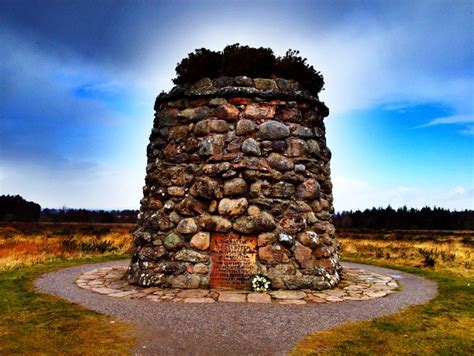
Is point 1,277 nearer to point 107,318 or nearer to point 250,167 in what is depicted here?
point 107,318

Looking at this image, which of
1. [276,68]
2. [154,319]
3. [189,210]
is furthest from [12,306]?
[276,68]

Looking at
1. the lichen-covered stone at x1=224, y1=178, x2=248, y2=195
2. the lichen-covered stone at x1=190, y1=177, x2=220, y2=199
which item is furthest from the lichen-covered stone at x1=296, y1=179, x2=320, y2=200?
the lichen-covered stone at x1=190, y1=177, x2=220, y2=199

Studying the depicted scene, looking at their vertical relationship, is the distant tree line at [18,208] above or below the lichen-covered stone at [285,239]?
above

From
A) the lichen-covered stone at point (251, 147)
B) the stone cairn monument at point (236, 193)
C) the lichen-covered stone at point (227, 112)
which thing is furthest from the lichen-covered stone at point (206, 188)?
the lichen-covered stone at point (227, 112)

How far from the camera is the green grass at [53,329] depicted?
4449 millimetres

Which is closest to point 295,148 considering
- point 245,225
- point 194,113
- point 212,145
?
point 212,145

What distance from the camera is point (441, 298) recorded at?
7.51m

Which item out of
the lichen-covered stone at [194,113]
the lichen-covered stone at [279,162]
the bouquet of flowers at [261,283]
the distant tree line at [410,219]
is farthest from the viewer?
the distant tree line at [410,219]

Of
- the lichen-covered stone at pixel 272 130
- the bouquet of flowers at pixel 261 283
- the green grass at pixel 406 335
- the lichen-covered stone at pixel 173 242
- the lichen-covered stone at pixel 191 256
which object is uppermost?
the lichen-covered stone at pixel 272 130

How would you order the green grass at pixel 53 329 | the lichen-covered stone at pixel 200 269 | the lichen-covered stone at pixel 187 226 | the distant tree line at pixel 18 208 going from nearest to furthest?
1. the green grass at pixel 53 329
2. the lichen-covered stone at pixel 200 269
3. the lichen-covered stone at pixel 187 226
4. the distant tree line at pixel 18 208

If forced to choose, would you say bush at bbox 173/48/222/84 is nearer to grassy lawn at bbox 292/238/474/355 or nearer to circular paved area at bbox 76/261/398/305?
circular paved area at bbox 76/261/398/305

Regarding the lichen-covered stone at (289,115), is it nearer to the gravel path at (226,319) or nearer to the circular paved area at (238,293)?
the circular paved area at (238,293)

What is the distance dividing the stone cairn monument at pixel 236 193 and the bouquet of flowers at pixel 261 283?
0.11m

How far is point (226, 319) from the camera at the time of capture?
18.6 ft
